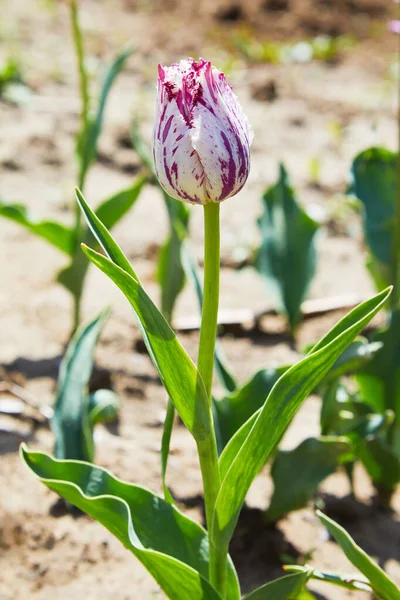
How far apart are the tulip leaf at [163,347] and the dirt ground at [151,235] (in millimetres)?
666

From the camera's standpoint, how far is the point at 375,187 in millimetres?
2510

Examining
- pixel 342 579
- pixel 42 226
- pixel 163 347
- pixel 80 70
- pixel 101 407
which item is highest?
pixel 80 70

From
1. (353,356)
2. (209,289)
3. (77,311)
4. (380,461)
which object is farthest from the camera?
(77,311)

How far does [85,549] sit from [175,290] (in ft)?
2.96

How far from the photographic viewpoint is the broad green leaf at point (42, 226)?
2471mm

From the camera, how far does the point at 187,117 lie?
1125 millimetres

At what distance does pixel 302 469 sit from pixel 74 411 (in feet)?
1.56

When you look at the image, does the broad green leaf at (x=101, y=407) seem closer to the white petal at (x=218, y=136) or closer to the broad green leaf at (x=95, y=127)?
the broad green leaf at (x=95, y=127)

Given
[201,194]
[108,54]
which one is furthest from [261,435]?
[108,54]

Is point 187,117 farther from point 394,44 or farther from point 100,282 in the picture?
point 394,44

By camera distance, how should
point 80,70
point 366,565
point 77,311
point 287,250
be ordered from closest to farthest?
point 366,565, point 80,70, point 77,311, point 287,250

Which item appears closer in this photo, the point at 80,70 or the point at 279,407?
the point at 279,407

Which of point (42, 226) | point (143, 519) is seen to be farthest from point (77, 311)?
point (143, 519)

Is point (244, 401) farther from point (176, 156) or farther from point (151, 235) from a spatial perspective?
point (151, 235)
